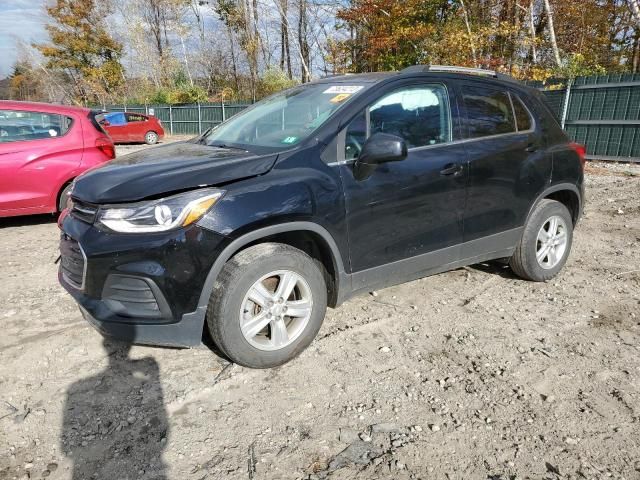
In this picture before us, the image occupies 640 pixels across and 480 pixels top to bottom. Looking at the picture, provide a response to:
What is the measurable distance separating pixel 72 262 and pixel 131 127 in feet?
61.4

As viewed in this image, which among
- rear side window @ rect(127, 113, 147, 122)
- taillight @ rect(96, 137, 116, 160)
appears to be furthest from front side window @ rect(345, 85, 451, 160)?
rear side window @ rect(127, 113, 147, 122)

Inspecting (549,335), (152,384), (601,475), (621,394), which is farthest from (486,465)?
(152,384)

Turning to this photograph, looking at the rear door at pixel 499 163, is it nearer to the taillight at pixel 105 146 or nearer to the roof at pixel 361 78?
the roof at pixel 361 78

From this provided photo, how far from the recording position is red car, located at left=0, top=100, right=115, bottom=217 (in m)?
5.63

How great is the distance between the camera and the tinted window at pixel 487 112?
141 inches

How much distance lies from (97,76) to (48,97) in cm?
975

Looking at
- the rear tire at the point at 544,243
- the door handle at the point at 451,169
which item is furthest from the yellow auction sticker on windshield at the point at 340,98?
the rear tire at the point at 544,243

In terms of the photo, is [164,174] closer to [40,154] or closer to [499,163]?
[499,163]

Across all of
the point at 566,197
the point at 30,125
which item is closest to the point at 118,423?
the point at 566,197

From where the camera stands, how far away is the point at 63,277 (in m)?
2.95

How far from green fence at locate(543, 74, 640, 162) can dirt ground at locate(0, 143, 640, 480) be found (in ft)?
28.9

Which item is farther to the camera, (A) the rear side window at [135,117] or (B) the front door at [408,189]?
(A) the rear side window at [135,117]

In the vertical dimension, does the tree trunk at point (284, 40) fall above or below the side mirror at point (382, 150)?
above

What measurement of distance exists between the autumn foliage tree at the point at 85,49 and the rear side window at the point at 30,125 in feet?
119
